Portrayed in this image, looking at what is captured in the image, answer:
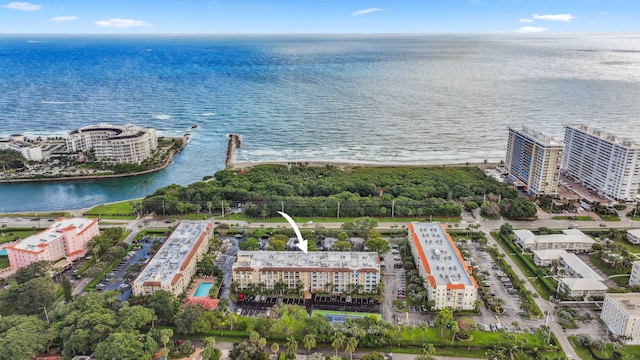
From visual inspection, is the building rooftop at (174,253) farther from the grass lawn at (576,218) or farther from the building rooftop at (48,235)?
the grass lawn at (576,218)

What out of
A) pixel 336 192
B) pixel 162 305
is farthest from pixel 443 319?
pixel 336 192

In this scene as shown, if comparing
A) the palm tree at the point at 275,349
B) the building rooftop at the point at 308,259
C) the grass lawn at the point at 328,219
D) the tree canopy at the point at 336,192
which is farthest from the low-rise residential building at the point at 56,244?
the palm tree at the point at 275,349

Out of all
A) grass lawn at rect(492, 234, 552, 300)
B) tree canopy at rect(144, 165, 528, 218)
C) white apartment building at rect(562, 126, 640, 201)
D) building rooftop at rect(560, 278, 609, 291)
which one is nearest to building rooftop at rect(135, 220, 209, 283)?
tree canopy at rect(144, 165, 528, 218)

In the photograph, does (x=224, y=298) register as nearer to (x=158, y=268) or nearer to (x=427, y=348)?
(x=158, y=268)

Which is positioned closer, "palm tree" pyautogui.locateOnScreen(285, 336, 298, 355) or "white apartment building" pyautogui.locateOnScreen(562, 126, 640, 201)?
"palm tree" pyautogui.locateOnScreen(285, 336, 298, 355)

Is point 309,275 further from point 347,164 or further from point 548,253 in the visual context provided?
point 347,164

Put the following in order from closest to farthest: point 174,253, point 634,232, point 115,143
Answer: point 174,253
point 634,232
point 115,143

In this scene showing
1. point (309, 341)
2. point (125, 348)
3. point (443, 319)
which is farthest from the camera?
point (443, 319)

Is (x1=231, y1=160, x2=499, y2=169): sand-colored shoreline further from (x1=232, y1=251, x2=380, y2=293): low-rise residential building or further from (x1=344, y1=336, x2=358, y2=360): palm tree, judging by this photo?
(x1=344, y1=336, x2=358, y2=360): palm tree
